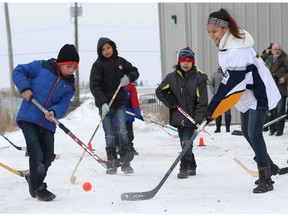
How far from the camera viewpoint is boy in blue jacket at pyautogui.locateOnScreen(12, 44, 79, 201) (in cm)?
469

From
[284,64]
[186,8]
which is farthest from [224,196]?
[186,8]

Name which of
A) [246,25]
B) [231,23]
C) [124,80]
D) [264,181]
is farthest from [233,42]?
[246,25]

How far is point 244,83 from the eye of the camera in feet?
15.1

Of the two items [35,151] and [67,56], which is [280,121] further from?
[35,151]

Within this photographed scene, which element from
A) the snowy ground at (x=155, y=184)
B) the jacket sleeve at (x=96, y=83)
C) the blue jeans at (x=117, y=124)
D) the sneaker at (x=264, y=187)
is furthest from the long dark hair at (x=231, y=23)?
the blue jeans at (x=117, y=124)

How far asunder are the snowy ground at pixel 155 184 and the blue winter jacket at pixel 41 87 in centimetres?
77

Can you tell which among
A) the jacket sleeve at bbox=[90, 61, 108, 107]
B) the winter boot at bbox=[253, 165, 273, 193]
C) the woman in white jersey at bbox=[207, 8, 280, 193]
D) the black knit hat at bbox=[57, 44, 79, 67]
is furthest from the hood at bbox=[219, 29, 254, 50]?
the jacket sleeve at bbox=[90, 61, 108, 107]

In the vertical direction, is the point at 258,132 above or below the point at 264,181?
above

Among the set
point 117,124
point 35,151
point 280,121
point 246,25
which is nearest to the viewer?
point 35,151

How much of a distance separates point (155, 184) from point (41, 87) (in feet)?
5.31

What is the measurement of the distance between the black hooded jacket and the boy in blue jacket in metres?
1.27

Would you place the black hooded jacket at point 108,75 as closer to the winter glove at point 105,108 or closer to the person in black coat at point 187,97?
the winter glove at point 105,108

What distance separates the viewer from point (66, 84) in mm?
4914

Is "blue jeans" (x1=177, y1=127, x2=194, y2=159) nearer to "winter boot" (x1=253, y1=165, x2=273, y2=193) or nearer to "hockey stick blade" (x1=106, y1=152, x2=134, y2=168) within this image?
"hockey stick blade" (x1=106, y1=152, x2=134, y2=168)
